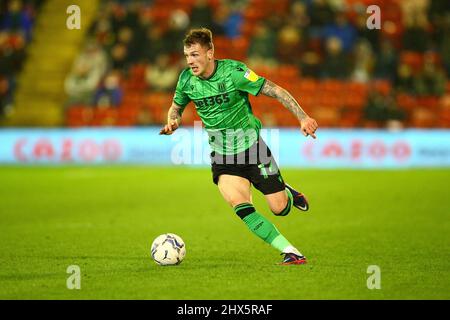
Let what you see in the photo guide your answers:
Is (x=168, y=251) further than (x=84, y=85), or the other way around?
(x=84, y=85)

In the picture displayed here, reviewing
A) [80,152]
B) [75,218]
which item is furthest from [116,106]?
[75,218]

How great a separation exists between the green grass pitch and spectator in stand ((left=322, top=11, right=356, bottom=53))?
547 centimetres

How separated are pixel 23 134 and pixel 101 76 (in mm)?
3046

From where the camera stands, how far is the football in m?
7.88

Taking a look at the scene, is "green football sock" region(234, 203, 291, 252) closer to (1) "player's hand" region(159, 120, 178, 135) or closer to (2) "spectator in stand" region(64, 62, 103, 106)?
(1) "player's hand" region(159, 120, 178, 135)

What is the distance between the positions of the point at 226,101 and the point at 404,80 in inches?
562

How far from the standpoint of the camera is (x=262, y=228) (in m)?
7.85

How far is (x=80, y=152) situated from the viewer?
20.0 meters

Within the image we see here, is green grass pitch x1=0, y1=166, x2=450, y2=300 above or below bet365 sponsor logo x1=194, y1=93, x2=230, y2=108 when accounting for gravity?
below

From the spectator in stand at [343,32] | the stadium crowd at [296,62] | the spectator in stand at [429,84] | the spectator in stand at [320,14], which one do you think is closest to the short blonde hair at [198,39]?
the stadium crowd at [296,62]

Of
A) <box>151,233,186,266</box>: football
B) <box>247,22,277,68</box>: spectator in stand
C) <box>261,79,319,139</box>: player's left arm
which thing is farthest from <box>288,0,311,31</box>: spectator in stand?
<box>151,233,186,266</box>: football

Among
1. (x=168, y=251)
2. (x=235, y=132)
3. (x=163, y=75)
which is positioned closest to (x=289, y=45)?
(x=163, y=75)

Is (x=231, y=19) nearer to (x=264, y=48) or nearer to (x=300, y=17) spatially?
(x=264, y=48)

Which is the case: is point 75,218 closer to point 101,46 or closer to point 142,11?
point 101,46
